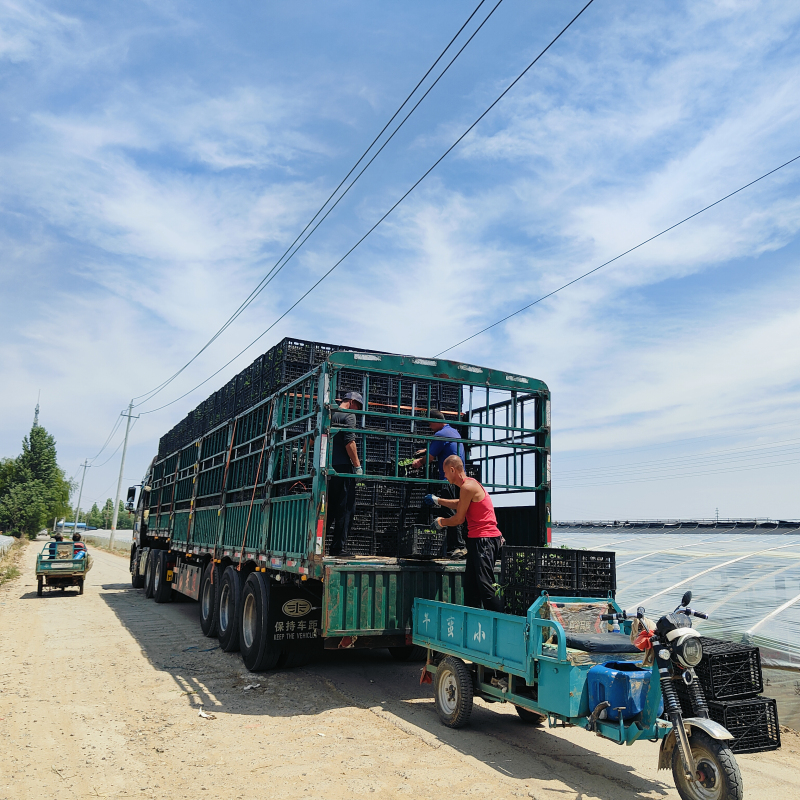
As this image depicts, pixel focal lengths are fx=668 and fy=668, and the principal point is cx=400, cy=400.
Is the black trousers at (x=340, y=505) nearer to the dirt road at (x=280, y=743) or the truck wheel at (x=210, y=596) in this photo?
the dirt road at (x=280, y=743)

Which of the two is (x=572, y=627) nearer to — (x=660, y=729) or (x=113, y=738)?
(x=660, y=729)

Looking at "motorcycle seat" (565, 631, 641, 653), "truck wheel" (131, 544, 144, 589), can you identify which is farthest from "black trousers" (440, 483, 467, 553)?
"truck wheel" (131, 544, 144, 589)

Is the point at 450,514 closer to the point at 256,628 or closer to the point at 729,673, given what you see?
the point at 256,628

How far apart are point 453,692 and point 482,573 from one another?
1.13 meters

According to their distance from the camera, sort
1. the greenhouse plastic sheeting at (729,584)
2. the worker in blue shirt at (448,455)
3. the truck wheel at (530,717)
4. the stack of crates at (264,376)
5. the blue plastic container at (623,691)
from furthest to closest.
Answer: the stack of crates at (264,376) < the worker in blue shirt at (448,455) < the greenhouse plastic sheeting at (729,584) < the truck wheel at (530,717) < the blue plastic container at (623,691)

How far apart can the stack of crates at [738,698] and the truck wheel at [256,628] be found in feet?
16.2

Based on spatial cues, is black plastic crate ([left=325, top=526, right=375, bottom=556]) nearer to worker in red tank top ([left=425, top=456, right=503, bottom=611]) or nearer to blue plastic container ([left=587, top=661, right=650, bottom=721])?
worker in red tank top ([left=425, top=456, right=503, bottom=611])

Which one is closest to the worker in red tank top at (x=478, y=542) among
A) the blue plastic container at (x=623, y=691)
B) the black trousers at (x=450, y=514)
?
the black trousers at (x=450, y=514)

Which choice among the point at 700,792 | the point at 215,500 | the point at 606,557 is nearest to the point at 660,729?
the point at 700,792

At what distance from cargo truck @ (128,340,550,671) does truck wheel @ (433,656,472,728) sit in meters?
0.72

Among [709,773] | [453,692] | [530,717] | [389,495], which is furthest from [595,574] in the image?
[389,495]

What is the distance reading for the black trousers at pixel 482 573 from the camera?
21.1 ft

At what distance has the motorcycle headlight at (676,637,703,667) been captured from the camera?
4480 mm

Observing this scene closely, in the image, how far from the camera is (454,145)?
34.6 feet
